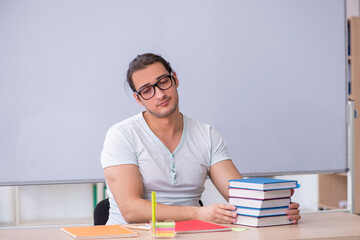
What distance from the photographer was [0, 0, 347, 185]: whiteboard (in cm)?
286

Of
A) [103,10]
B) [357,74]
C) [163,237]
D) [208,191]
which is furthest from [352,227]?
[357,74]

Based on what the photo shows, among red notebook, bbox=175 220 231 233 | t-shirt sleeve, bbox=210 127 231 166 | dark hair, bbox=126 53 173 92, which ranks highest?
dark hair, bbox=126 53 173 92

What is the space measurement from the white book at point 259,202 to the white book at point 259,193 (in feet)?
0.05

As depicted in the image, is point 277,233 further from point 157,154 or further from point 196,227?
point 157,154

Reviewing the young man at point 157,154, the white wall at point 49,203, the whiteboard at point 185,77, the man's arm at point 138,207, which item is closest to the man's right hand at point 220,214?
the man's arm at point 138,207

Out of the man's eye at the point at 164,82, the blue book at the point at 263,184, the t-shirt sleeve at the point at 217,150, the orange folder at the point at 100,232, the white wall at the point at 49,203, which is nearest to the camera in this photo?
the orange folder at the point at 100,232

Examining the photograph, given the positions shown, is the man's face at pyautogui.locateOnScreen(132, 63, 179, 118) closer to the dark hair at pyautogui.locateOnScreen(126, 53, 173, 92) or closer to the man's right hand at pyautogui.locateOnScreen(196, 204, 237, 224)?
the dark hair at pyautogui.locateOnScreen(126, 53, 173, 92)

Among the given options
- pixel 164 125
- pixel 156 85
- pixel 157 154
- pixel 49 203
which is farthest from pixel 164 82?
pixel 49 203

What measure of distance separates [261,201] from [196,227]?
0.78ft

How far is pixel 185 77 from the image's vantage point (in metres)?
3.06

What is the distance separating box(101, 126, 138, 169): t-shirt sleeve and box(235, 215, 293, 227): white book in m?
0.54

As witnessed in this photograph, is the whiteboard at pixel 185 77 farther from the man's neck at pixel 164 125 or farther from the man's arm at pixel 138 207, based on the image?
the man's arm at pixel 138 207

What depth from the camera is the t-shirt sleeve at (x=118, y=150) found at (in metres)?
2.03

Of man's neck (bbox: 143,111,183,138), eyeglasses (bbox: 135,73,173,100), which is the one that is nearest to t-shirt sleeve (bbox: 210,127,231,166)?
man's neck (bbox: 143,111,183,138)
